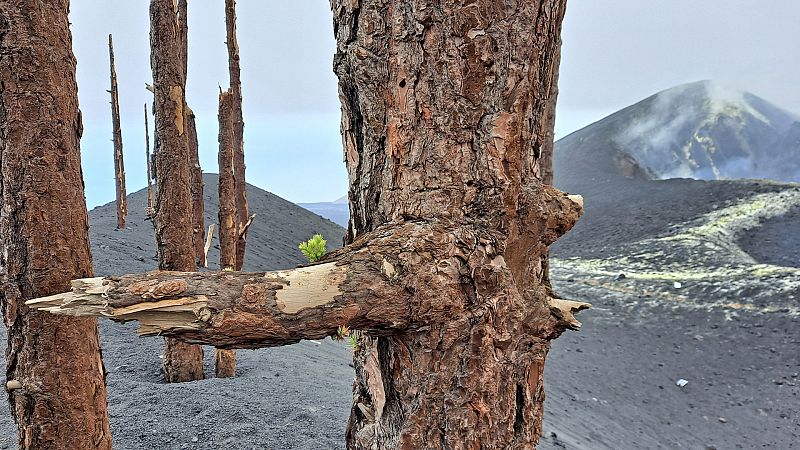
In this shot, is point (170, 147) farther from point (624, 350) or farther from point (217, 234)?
point (217, 234)


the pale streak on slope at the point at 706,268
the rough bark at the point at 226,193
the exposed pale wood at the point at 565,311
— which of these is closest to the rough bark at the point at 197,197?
the rough bark at the point at 226,193

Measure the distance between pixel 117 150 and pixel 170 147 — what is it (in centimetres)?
817

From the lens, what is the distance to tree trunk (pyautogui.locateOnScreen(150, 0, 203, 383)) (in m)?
4.18

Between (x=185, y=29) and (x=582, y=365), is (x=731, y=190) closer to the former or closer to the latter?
(x=582, y=365)

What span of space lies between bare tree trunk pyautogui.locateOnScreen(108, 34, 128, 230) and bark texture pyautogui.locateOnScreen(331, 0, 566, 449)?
10.7 metres

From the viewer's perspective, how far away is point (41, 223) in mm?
2045

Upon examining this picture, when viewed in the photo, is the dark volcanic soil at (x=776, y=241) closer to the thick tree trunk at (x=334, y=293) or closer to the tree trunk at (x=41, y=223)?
the thick tree trunk at (x=334, y=293)

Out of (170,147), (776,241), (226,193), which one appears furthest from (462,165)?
(776,241)

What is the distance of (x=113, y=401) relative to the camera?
3754 mm

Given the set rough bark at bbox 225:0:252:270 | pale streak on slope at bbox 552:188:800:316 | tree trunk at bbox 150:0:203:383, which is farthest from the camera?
pale streak on slope at bbox 552:188:800:316

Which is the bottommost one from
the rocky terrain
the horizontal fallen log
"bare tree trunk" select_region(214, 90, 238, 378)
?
the rocky terrain

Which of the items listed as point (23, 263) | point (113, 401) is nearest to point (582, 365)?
point (113, 401)

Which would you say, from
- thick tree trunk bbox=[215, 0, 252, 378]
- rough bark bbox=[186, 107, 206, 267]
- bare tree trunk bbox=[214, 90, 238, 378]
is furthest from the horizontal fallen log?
rough bark bbox=[186, 107, 206, 267]

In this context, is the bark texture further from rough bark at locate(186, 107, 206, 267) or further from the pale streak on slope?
the pale streak on slope
